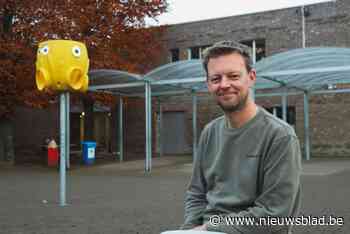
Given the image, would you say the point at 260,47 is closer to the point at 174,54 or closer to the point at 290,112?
the point at 290,112

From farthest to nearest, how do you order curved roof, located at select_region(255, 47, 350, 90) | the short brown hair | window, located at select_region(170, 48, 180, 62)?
window, located at select_region(170, 48, 180, 62), curved roof, located at select_region(255, 47, 350, 90), the short brown hair

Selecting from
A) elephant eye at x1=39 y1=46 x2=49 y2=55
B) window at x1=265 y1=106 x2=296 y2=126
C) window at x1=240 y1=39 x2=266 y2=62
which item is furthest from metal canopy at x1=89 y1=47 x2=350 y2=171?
elephant eye at x1=39 y1=46 x2=49 y2=55

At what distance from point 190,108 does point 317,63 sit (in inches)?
464

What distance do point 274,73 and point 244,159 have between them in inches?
502

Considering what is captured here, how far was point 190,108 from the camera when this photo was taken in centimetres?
2695

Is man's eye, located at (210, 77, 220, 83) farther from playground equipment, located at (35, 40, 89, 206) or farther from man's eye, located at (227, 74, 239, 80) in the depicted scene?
playground equipment, located at (35, 40, 89, 206)

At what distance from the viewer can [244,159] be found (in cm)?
246

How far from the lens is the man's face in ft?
8.10

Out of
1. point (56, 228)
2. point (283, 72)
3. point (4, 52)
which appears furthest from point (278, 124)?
point (4, 52)

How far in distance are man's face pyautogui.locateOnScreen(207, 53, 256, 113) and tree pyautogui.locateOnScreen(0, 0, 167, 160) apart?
17.0 m

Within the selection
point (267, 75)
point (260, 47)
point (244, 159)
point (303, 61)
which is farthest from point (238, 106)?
point (260, 47)

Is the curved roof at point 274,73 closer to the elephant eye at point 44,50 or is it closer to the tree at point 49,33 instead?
the tree at point 49,33

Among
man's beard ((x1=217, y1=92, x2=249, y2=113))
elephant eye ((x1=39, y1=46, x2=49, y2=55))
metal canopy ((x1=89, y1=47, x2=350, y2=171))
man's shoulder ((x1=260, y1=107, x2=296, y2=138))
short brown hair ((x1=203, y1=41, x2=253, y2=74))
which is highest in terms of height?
metal canopy ((x1=89, y1=47, x2=350, y2=171))

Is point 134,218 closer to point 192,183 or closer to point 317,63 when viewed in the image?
point 192,183
